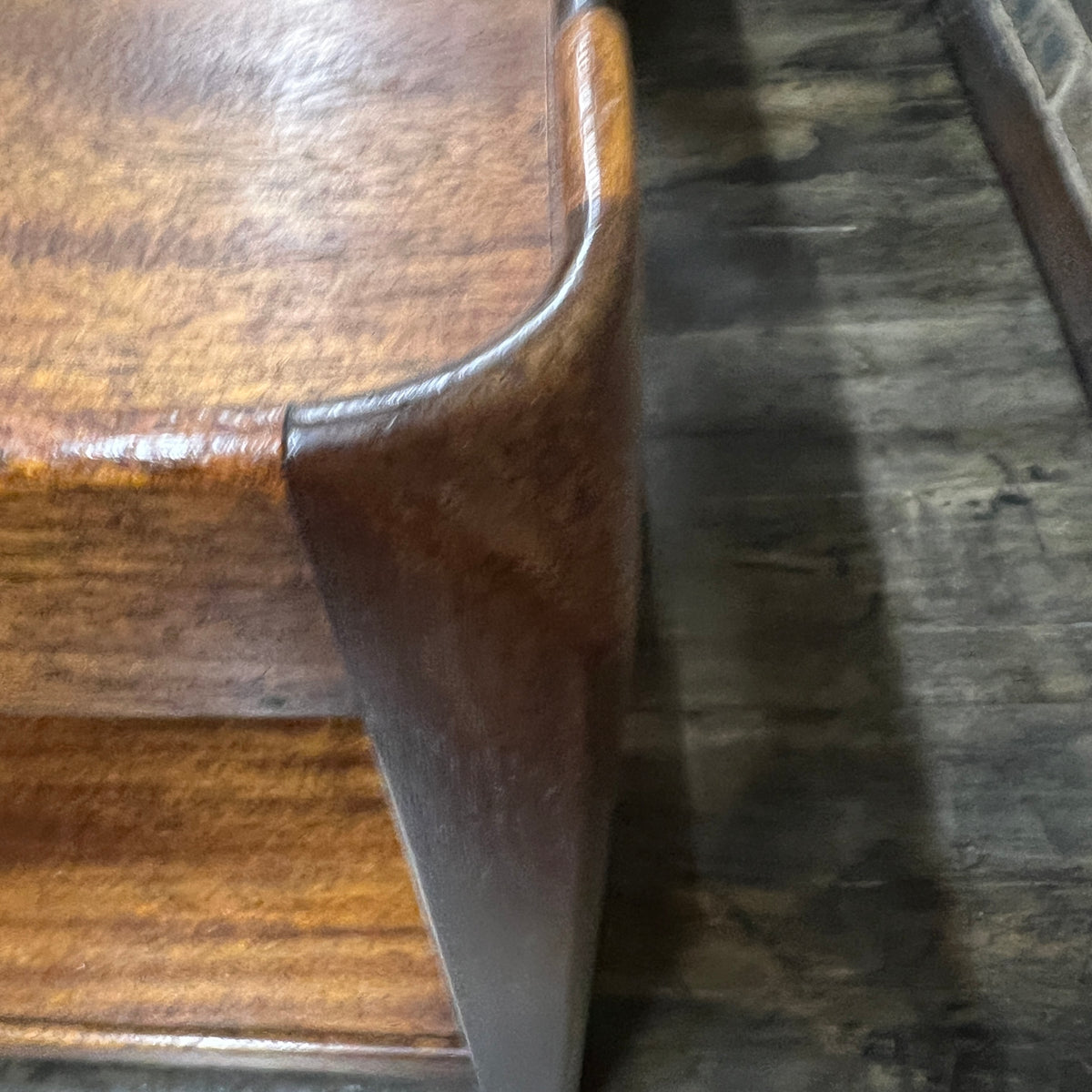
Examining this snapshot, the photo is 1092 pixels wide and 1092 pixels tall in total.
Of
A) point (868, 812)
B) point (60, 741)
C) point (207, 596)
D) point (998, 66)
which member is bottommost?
point (868, 812)

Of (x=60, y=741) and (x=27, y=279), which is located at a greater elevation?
(x=27, y=279)

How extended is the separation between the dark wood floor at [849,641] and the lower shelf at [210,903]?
5.9 inches

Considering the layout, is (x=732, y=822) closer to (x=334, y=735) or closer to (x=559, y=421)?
(x=334, y=735)

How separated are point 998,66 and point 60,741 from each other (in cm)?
121

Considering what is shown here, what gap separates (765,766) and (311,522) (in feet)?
2.02

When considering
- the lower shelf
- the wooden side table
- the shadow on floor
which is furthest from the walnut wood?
the shadow on floor

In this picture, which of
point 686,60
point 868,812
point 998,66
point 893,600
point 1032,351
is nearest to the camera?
point 868,812

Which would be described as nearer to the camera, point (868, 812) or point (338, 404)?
point (338, 404)

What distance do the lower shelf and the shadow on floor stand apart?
20cm

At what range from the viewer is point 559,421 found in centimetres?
22

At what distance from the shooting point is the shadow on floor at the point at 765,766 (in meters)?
0.65

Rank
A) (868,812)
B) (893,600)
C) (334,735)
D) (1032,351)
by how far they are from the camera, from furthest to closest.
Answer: (1032,351), (893,600), (868,812), (334,735)

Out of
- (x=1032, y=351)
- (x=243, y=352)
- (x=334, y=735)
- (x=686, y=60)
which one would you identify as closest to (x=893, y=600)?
(x=1032, y=351)

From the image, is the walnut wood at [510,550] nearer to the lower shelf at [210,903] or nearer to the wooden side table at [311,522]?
the wooden side table at [311,522]
